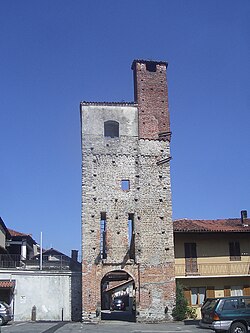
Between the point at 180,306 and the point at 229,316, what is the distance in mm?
11582

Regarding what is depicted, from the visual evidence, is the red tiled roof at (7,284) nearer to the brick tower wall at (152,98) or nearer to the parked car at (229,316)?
the brick tower wall at (152,98)

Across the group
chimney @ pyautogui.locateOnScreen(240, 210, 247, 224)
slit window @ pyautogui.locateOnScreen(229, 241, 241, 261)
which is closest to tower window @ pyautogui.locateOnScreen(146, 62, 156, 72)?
chimney @ pyautogui.locateOnScreen(240, 210, 247, 224)

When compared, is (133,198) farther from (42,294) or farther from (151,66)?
(151,66)

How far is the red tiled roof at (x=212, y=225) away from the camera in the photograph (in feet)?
105

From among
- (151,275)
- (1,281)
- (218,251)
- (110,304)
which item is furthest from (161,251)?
(110,304)

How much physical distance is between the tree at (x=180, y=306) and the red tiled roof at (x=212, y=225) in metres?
4.29

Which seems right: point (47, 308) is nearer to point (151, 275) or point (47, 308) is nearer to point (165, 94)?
point (151, 275)

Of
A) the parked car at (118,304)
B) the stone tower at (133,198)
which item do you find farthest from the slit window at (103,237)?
the parked car at (118,304)

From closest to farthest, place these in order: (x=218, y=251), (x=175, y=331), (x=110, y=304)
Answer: (x=175, y=331), (x=218, y=251), (x=110, y=304)

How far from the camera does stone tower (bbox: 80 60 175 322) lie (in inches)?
1173

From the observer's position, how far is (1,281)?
30875 mm

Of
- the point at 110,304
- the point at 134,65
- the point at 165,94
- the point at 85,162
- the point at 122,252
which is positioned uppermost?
the point at 134,65

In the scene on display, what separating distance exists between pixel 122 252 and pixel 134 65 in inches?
549

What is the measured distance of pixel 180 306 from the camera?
29453mm
